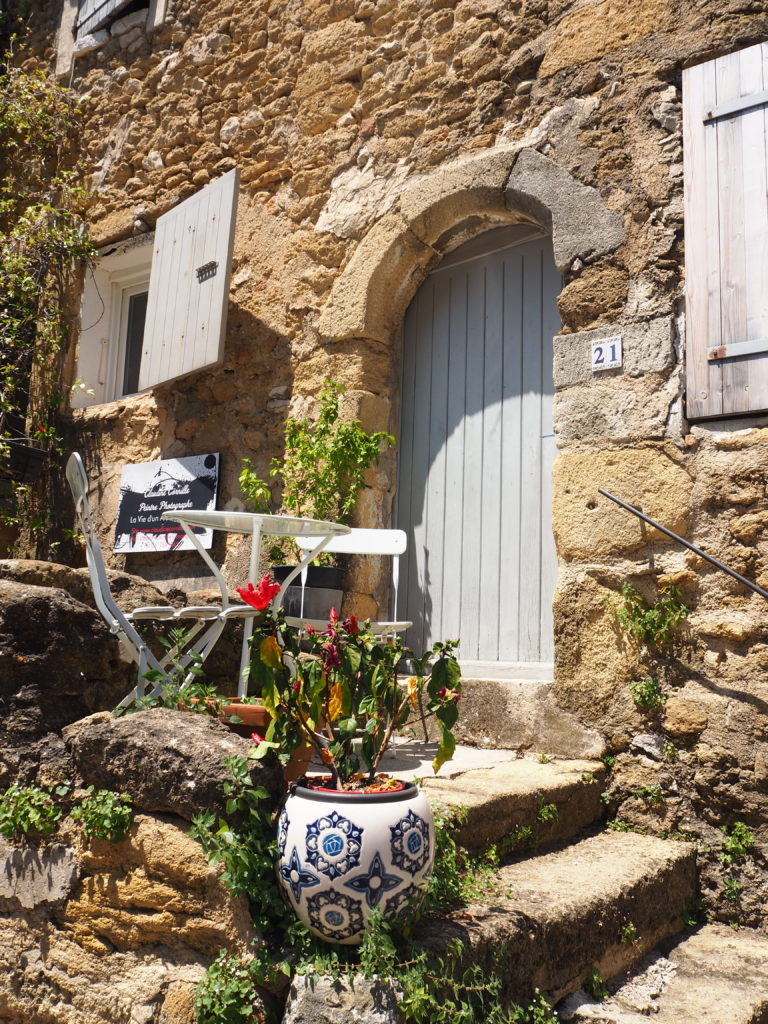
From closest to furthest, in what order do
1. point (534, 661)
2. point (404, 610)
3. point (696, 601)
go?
point (696, 601) < point (534, 661) < point (404, 610)

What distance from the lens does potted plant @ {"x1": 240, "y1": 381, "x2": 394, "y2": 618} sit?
4340 mm

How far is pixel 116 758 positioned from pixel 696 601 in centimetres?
206

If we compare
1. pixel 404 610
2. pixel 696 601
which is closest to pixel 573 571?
pixel 696 601

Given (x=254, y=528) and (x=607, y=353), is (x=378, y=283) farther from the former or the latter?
(x=254, y=528)

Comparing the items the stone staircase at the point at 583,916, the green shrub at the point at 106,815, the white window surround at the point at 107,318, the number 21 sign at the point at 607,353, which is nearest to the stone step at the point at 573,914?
the stone staircase at the point at 583,916

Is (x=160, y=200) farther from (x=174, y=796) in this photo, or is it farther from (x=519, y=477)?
(x=174, y=796)

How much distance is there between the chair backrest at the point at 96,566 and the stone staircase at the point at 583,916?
104 cm

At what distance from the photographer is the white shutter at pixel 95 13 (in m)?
6.29

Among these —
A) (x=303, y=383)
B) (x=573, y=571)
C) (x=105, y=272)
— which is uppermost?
(x=105, y=272)

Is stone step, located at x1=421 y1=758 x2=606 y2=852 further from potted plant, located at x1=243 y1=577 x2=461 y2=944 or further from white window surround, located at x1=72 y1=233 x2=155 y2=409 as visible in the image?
white window surround, located at x1=72 y1=233 x2=155 y2=409

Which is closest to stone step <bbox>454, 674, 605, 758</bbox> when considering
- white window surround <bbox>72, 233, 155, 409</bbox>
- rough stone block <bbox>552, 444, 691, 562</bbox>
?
rough stone block <bbox>552, 444, 691, 562</bbox>

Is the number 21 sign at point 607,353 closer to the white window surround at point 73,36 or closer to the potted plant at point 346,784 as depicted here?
the potted plant at point 346,784

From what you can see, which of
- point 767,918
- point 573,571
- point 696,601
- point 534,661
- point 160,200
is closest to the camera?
point 767,918

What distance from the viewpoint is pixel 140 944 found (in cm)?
205
